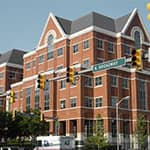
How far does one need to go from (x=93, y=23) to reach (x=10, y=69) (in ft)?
110

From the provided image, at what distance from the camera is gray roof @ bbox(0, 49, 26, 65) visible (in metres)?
101

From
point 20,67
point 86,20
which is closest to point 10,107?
point 20,67

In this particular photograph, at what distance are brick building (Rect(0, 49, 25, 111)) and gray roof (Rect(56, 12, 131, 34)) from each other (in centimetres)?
2362

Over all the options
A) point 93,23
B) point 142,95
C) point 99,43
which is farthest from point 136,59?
point 93,23

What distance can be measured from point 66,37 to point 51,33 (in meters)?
6.35

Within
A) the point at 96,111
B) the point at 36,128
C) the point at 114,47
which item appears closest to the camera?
the point at 36,128

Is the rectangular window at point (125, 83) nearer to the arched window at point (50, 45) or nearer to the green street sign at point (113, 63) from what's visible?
the arched window at point (50, 45)

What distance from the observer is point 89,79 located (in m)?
67.2

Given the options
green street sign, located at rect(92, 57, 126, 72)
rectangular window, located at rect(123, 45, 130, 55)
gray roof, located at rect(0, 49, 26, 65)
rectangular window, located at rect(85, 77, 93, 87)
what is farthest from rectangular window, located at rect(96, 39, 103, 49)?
green street sign, located at rect(92, 57, 126, 72)

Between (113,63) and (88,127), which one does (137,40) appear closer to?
(88,127)

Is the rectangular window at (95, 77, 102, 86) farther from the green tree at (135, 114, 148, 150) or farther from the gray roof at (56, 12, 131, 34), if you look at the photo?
the gray roof at (56, 12, 131, 34)

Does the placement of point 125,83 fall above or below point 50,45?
below

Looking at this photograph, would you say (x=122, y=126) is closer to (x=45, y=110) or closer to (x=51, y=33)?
(x=45, y=110)

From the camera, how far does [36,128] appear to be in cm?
6075
